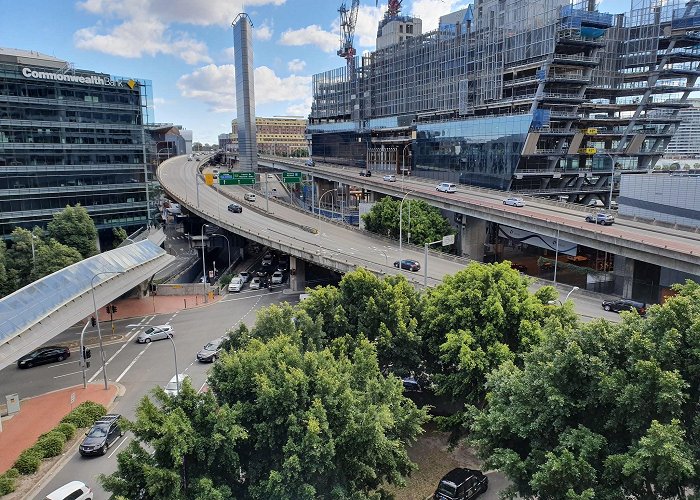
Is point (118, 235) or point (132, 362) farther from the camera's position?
point (118, 235)

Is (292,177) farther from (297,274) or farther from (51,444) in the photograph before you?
(51,444)

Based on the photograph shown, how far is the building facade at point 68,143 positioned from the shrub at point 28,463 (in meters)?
49.3

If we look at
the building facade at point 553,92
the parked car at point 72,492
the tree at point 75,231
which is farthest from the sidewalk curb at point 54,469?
the building facade at point 553,92

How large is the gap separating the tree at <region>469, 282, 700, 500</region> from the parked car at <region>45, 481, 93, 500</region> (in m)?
18.7

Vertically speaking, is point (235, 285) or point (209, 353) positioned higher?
point (235, 285)

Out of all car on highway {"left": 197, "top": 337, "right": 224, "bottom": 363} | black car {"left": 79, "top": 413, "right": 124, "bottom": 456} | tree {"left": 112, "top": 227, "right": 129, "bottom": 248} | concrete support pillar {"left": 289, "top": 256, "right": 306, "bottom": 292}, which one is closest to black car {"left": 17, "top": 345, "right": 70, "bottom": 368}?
car on highway {"left": 197, "top": 337, "right": 224, "bottom": 363}

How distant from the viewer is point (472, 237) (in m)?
73.7

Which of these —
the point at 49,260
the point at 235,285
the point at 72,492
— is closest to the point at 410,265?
the point at 235,285

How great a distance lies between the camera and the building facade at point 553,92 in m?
85.6

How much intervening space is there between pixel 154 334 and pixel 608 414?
4007 cm

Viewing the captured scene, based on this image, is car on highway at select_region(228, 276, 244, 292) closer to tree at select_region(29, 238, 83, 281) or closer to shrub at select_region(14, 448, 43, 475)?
tree at select_region(29, 238, 83, 281)

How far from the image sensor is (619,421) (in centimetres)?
1734

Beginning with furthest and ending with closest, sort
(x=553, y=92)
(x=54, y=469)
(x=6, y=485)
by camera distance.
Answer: (x=553, y=92) < (x=54, y=469) < (x=6, y=485)

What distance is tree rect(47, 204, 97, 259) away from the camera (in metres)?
55.2
